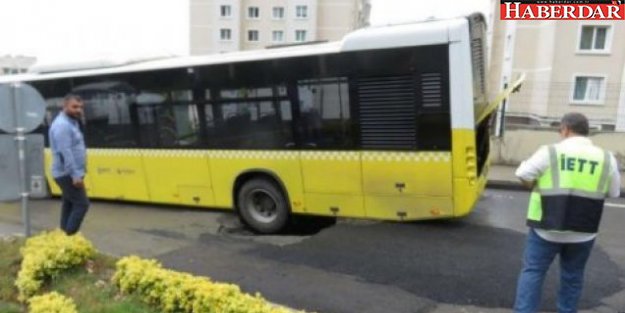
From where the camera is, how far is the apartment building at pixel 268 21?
60.8m

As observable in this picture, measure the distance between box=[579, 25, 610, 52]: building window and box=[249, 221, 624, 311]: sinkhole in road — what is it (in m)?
28.3

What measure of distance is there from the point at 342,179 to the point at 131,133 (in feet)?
13.6

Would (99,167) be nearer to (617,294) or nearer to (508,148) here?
(617,294)

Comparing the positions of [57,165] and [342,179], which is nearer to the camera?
[57,165]

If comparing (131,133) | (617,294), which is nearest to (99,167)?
(131,133)

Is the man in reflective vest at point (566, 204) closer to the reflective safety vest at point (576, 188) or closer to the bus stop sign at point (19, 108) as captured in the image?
the reflective safety vest at point (576, 188)

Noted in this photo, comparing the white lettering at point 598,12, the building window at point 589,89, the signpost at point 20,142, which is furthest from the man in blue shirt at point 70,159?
the building window at point 589,89

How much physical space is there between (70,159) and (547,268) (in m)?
4.95

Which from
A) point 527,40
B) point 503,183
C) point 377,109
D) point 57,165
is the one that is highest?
point 527,40

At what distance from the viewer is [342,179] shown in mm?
6797

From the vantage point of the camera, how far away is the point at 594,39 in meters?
→ 30.9

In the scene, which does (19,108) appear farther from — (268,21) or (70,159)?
(268,21)

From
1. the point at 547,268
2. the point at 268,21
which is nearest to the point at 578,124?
the point at 547,268

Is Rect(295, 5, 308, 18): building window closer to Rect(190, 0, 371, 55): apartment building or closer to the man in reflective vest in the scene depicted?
Rect(190, 0, 371, 55): apartment building
